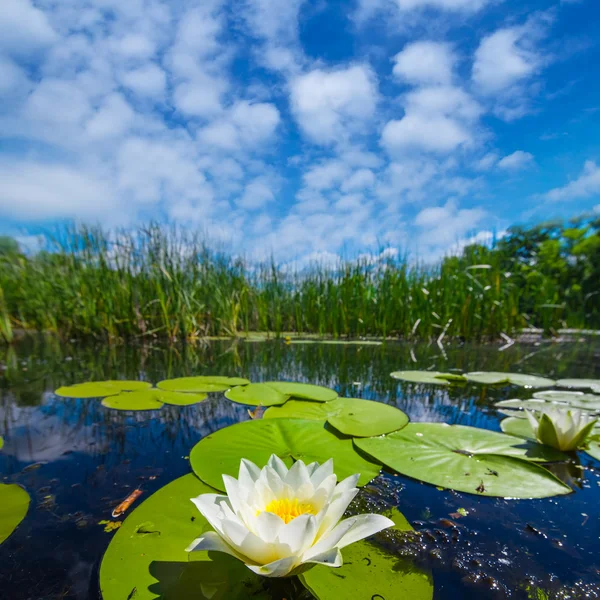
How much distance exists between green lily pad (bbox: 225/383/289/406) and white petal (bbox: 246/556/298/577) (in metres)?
1.02

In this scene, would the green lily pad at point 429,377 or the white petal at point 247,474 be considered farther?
the green lily pad at point 429,377

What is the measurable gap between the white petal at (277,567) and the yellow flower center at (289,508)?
9cm

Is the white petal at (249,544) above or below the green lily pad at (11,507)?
above

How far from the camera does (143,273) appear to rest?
14.1 ft

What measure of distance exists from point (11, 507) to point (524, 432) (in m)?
1.53

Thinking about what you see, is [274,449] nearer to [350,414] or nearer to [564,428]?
[350,414]

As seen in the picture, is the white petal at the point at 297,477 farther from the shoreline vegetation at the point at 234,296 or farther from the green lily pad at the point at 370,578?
the shoreline vegetation at the point at 234,296

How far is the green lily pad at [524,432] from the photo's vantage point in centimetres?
108

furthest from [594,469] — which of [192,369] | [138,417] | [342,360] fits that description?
[192,369]

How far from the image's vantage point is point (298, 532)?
0.47 m

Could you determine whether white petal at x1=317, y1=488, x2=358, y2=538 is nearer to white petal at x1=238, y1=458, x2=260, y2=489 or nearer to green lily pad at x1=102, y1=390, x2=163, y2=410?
white petal at x1=238, y1=458, x2=260, y2=489

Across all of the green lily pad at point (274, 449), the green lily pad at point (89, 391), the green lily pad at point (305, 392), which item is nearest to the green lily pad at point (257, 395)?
the green lily pad at point (305, 392)

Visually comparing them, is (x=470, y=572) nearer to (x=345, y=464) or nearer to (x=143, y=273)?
(x=345, y=464)

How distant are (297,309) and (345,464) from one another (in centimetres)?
457
